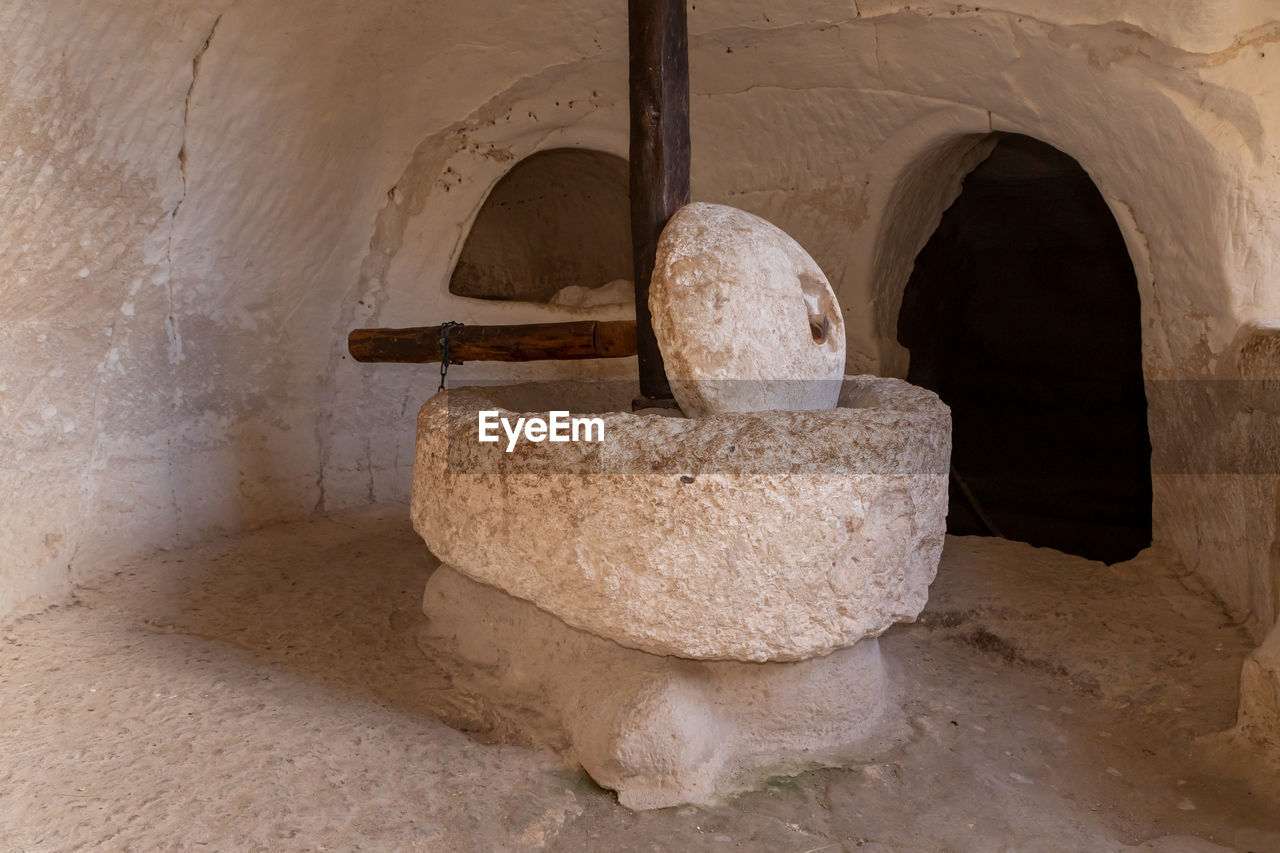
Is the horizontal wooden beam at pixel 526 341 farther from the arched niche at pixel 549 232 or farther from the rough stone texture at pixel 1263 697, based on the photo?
the rough stone texture at pixel 1263 697

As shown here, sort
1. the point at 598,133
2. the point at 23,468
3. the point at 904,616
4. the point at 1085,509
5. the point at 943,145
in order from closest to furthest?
the point at 904,616 → the point at 23,468 → the point at 943,145 → the point at 598,133 → the point at 1085,509

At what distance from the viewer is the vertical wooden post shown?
2.88 m

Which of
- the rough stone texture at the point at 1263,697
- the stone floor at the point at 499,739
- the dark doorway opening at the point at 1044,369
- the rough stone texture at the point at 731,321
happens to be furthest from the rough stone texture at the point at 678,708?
the dark doorway opening at the point at 1044,369

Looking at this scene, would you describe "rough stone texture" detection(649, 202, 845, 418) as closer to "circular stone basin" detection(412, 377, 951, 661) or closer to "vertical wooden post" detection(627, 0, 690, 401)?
"circular stone basin" detection(412, 377, 951, 661)

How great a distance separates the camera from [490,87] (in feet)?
13.5

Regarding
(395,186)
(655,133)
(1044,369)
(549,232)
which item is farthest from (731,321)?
(1044,369)

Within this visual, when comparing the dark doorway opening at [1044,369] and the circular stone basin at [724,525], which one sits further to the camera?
the dark doorway opening at [1044,369]

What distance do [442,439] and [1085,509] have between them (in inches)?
199

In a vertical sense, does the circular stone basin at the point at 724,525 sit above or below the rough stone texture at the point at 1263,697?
above

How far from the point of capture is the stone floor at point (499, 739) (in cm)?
202

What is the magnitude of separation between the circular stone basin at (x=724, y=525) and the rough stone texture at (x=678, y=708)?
0.15 m

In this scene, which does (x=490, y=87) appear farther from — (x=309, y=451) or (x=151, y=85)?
(x=309, y=451)

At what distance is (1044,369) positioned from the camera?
261 inches

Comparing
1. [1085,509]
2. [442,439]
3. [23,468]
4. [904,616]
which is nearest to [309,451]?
[23,468]
